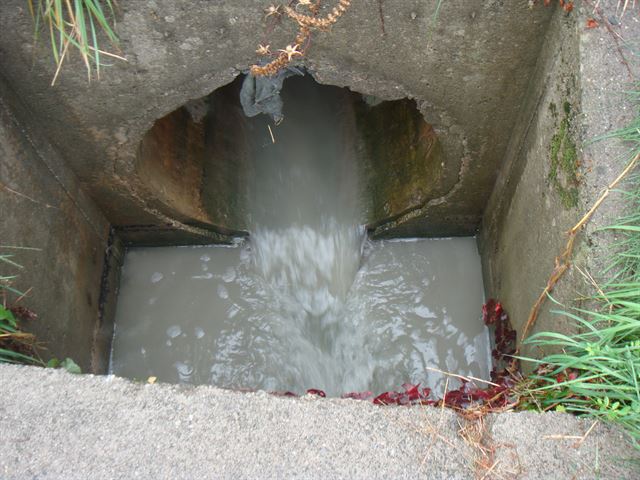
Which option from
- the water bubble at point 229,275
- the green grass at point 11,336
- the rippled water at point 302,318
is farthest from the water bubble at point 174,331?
the green grass at point 11,336

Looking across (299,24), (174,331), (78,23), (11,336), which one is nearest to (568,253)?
(299,24)

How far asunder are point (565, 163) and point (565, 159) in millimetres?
17

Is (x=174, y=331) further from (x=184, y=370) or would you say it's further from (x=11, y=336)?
(x=11, y=336)

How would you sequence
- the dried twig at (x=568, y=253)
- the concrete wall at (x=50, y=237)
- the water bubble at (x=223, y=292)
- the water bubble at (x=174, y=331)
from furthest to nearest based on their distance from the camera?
the water bubble at (x=223, y=292) → the water bubble at (x=174, y=331) → the concrete wall at (x=50, y=237) → the dried twig at (x=568, y=253)

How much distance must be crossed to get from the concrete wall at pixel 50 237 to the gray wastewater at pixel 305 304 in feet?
1.39

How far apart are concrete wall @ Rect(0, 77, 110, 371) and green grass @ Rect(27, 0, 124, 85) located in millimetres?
490

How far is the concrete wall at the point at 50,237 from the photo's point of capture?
3.04 metres

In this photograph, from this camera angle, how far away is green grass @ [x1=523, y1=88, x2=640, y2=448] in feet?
6.65

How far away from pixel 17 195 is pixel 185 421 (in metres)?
1.71

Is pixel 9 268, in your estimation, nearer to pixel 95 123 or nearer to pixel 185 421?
pixel 95 123

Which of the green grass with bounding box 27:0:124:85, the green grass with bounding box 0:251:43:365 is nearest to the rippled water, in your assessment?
the green grass with bounding box 0:251:43:365

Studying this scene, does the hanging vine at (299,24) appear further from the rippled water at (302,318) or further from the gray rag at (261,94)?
the rippled water at (302,318)

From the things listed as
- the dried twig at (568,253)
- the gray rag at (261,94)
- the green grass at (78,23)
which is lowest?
the dried twig at (568,253)

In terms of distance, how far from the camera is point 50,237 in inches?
134
